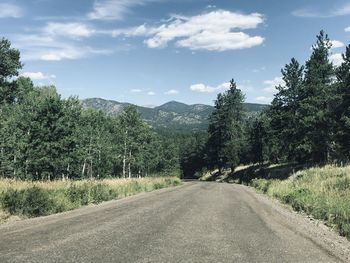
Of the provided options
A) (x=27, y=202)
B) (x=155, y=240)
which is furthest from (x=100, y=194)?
(x=155, y=240)

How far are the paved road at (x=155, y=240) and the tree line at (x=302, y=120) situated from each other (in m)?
31.4

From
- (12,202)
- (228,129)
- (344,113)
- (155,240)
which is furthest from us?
(228,129)

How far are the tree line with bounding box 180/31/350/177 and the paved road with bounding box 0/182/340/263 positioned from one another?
31.4 meters

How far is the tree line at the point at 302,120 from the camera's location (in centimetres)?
5025

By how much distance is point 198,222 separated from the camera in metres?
13.8

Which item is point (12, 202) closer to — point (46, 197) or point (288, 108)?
point (46, 197)

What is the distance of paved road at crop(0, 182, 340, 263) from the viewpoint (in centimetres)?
842

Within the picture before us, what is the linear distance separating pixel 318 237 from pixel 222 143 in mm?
84479

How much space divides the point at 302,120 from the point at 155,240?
4584cm

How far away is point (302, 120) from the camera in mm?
52594


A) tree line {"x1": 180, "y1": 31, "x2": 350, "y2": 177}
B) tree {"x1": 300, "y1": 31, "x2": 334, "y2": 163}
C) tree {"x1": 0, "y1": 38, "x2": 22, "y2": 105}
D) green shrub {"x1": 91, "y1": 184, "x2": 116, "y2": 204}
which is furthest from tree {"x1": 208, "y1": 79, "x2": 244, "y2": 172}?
green shrub {"x1": 91, "y1": 184, "x2": 116, "y2": 204}

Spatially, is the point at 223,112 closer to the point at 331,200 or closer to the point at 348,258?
the point at 331,200

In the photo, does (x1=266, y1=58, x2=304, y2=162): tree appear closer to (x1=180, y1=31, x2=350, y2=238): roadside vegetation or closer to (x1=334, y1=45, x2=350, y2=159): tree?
(x1=180, y1=31, x2=350, y2=238): roadside vegetation

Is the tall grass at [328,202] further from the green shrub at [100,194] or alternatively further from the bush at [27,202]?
the bush at [27,202]
